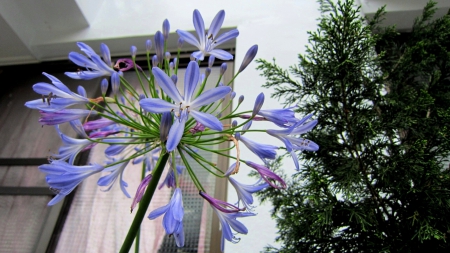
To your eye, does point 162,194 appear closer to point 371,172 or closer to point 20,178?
point 20,178

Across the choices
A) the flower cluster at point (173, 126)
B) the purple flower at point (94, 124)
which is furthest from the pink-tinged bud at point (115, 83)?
the purple flower at point (94, 124)

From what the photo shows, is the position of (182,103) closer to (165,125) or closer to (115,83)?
(165,125)

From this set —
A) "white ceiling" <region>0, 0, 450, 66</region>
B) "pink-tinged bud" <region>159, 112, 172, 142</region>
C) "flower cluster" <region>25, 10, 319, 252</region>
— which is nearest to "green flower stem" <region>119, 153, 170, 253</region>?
"flower cluster" <region>25, 10, 319, 252</region>

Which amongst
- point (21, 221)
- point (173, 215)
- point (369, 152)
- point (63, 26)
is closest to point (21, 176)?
point (21, 221)

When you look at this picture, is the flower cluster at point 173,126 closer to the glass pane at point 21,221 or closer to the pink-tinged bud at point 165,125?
the pink-tinged bud at point 165,125

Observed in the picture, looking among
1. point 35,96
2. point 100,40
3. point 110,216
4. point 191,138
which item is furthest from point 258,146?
point 35,96

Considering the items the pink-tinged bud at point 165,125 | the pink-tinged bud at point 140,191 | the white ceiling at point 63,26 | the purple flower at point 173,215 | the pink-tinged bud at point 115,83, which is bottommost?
the purple flower at point 173,215

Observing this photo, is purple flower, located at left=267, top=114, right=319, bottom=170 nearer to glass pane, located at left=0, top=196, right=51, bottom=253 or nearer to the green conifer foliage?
the green conifer foliage
